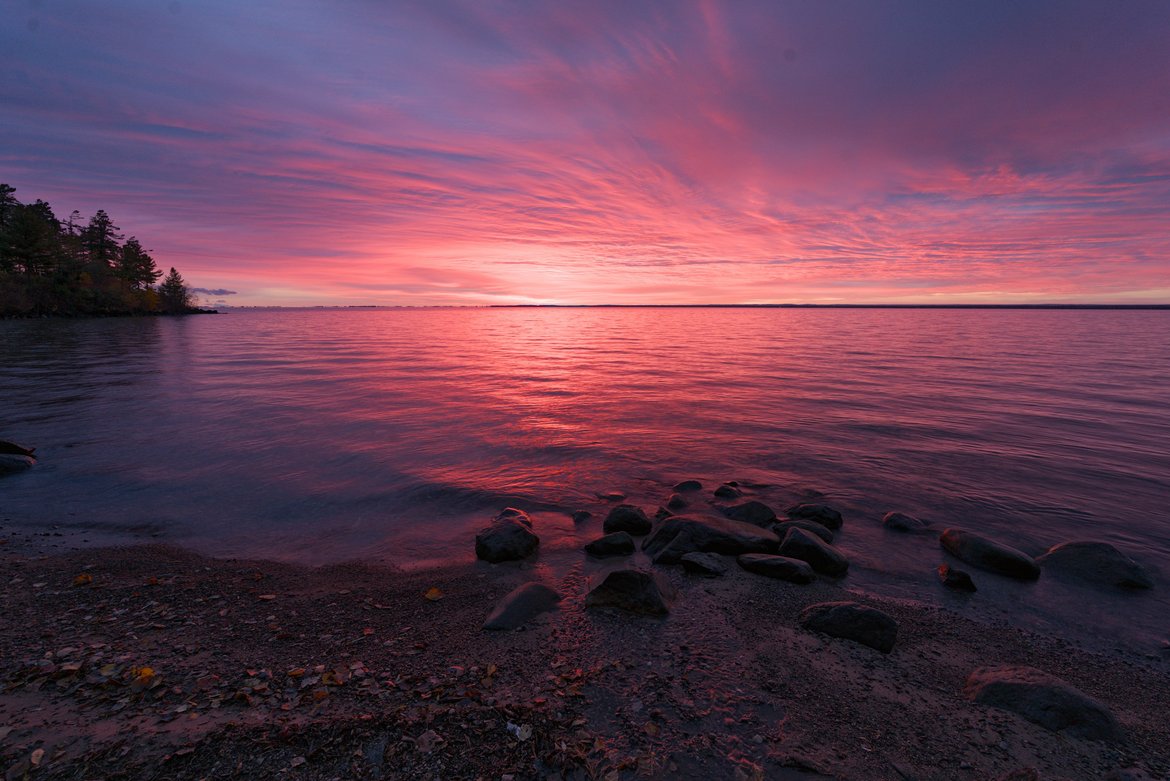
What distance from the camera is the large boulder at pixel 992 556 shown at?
7246 millimetres

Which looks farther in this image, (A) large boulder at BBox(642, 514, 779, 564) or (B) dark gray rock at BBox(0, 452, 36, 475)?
(B) dark gray rock at BBox(0, 452, 36, 475)

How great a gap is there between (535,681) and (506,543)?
3130 mm

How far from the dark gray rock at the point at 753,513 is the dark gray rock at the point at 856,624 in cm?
316

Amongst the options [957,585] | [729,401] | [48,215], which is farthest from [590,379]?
[48,215]

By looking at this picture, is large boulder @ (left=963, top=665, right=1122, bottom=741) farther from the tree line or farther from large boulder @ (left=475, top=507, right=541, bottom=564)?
the tree line

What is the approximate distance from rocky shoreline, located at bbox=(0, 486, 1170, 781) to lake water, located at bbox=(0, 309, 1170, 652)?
133 centimetres

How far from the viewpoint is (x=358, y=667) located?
15.2 feet

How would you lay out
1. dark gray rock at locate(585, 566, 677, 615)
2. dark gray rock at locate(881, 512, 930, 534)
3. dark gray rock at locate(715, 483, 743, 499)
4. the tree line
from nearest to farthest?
dark gray rock at locate(585, 566, 677, 615) < dark gray rock at locate(881, 512, 930, 534) < dark gray rock at locate(715, 483, 743, 499) < the tree line

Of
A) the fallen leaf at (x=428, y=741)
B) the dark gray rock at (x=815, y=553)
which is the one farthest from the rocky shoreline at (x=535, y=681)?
the dark gray rock at (x=815, y=553)

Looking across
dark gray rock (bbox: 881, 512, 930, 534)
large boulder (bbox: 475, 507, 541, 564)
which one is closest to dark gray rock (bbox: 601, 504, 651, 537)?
large boulder (bbox: 475, 507, 541, 564)

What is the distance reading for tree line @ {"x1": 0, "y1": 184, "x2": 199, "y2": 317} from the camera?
86.1m

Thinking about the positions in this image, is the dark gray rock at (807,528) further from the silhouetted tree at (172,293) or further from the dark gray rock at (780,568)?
the silhouetted tree at (172,293)

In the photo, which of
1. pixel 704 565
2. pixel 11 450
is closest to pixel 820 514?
pixel 704 565

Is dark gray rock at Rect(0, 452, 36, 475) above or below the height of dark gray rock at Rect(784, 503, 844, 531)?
below
